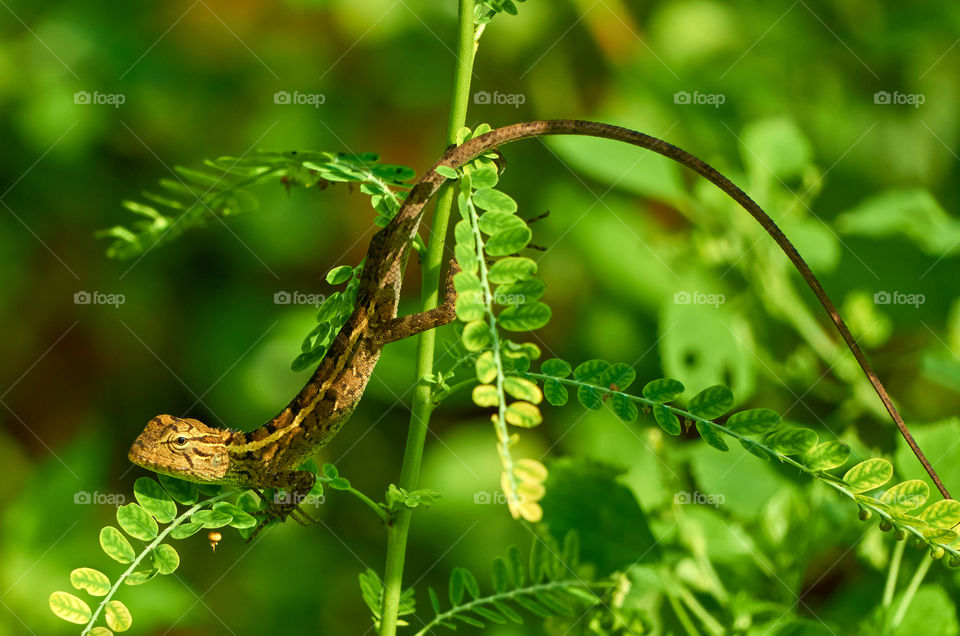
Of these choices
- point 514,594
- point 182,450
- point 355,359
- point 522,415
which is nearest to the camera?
point 522,415

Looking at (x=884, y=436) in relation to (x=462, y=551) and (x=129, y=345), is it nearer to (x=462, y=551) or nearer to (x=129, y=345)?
(x=462, y=551)

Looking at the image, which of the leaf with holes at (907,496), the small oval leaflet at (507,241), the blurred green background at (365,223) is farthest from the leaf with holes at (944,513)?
the blurred green background at (365,223)

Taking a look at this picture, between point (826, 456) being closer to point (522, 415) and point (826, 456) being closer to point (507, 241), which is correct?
point (522, 415)

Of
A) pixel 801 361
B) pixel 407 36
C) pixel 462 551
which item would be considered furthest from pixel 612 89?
pixel 462 551

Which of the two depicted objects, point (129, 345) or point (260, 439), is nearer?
point (260, 439)

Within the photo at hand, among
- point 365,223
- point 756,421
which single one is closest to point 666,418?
point 756,421
